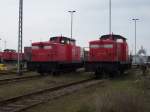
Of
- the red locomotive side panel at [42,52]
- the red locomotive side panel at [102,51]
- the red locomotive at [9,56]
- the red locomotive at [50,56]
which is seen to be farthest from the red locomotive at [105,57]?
the red locomotive at [9,56]

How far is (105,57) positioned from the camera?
1179 inches

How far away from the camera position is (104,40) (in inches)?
1193

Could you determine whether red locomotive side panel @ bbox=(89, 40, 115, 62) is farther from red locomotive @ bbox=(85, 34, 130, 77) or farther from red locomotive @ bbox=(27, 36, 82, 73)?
red locomotive @ bbox=(27, 36, 82, 73)

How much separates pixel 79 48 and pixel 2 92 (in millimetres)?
19962

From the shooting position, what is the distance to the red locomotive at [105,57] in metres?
29.5

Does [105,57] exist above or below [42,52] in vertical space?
below

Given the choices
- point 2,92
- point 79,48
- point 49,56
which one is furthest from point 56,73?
point 2,92

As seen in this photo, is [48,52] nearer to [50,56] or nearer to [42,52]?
[50,56]

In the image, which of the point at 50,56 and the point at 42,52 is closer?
the point at 50,56

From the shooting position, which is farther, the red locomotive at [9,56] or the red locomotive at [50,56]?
the red locomotive at [9,56]

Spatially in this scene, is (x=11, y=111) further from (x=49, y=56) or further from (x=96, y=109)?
(x=49, y=56)

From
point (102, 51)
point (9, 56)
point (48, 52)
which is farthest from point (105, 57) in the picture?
point (9, 56)

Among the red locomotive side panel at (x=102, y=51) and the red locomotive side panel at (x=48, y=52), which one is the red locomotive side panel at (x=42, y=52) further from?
the red locomotive side panel at (x=102, y=51)

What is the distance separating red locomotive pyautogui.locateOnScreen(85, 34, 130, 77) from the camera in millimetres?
29453
